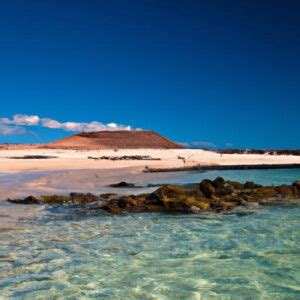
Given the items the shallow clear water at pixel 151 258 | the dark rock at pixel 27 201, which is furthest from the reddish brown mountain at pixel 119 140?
the shallow clear water at pixel 151 258

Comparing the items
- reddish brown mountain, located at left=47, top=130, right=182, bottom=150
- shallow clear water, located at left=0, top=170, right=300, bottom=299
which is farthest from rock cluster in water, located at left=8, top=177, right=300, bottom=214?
reddish brown mountain, located at left=47, top=130, right=182, bottom=150

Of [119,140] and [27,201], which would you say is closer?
[27,201]

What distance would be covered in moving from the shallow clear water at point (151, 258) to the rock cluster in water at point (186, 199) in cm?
136

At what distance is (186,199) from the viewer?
14.1 metres

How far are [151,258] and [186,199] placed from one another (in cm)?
618

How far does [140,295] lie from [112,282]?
2.12ft

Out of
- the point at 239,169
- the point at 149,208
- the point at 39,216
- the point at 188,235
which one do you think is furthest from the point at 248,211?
the point at 239,169

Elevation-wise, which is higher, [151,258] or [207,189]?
[207,189]

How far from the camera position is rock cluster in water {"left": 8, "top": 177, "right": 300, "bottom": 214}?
1360cm

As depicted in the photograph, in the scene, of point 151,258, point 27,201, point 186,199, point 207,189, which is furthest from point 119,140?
point 151,258

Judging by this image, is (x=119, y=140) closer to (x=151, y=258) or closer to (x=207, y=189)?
(x=207, y=189)

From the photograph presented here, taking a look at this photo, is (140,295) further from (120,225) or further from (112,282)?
(120,225)

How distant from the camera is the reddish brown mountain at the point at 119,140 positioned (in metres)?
78.0

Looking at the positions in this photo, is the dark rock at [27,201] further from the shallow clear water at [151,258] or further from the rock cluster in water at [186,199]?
the shallow clear water at [151,258]
